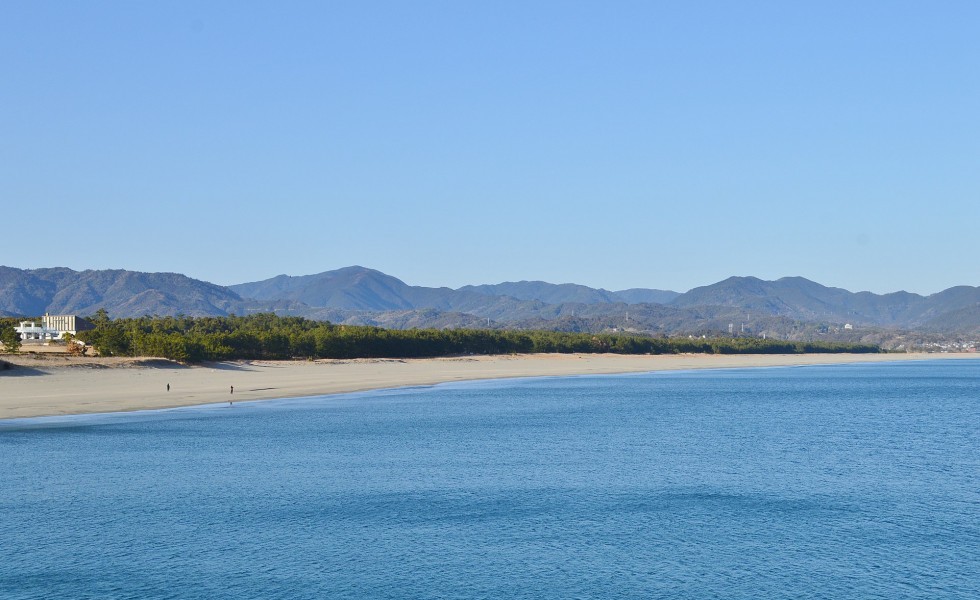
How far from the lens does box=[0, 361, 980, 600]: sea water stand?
913 inches

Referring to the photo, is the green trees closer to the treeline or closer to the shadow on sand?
the treeline

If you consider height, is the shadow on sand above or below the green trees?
below

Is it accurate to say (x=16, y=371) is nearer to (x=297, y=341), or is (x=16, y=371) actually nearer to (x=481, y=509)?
(x=297, y=341)

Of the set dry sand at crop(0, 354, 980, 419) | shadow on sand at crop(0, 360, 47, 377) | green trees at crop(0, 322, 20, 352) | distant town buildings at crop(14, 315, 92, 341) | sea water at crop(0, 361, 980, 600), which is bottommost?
sea water at crop(0, 361, 980, 600)

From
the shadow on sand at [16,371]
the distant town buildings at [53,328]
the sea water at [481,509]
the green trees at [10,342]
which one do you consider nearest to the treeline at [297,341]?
the distant town buildings at [53,328]

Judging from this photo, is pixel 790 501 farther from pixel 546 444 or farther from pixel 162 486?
pixel 162 486

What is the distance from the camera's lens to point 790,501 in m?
32.6

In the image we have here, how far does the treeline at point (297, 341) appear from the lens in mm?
93250

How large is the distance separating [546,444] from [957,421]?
3194 centimetres

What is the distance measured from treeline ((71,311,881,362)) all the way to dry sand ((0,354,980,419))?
11.0 feet

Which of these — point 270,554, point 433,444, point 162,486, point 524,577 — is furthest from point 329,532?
point 433,444

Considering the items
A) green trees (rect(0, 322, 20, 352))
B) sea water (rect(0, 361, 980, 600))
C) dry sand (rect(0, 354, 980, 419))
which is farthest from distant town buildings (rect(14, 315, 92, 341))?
sea water (rect(0, 361, 980, 600))

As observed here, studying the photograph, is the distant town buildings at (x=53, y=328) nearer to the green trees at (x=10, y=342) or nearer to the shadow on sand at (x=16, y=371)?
the green trees at (x=10, y=342)

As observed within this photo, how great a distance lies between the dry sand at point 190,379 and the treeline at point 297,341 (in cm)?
334
